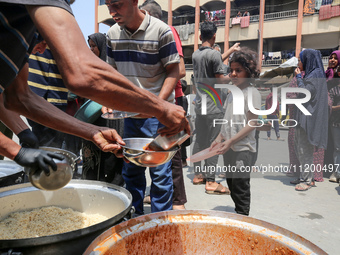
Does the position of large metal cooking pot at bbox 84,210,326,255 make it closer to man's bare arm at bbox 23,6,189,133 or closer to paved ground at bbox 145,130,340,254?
man's bare arm at bbox 23,6,189,133

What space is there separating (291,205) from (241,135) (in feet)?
4.75

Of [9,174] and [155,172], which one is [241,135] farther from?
[9,174]

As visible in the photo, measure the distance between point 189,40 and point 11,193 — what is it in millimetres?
26513

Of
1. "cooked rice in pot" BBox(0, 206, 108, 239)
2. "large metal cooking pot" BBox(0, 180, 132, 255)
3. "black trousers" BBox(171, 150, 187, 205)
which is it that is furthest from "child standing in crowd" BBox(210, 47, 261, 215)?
"cooked rice in pot" BBox(0, 206, 108, 239)

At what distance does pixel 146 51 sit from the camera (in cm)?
212

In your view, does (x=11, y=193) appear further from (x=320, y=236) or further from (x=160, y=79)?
(x=320, y=236)

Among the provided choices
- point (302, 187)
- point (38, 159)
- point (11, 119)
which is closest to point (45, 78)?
point (11, 119)

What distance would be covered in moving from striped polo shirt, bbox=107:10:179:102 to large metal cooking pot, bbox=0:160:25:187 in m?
1.06

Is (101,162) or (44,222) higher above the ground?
(44,222)

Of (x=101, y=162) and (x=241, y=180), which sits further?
(x=101, y=162)

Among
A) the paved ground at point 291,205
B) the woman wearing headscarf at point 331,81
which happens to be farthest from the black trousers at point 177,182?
the woman wearing headscarf at point 331,81

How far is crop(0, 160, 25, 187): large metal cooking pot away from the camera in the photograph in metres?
1.55

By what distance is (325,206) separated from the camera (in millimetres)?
3100

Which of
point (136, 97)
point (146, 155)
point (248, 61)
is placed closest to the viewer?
point (136, 97)
